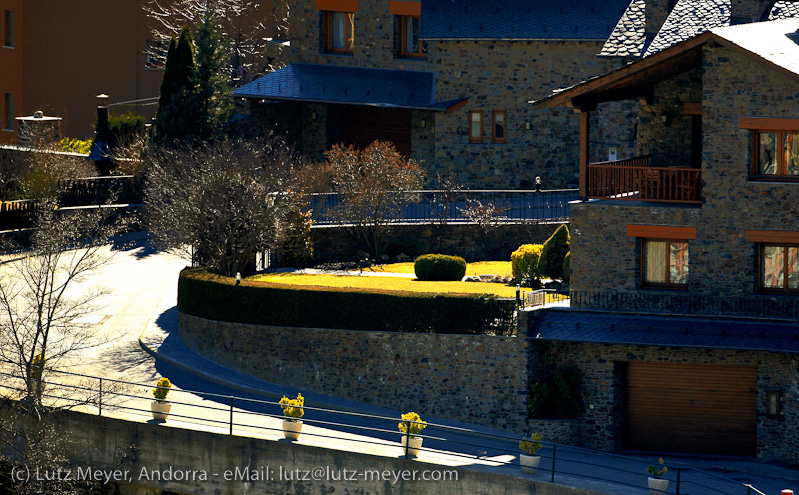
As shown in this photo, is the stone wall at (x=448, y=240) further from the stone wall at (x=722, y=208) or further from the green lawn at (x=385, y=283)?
the stone wall at (x=722, y=208)

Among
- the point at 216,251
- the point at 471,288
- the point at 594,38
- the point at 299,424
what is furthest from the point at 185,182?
the point at 594,38

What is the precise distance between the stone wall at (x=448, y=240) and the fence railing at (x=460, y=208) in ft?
1.00

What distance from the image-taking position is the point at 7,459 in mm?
33719

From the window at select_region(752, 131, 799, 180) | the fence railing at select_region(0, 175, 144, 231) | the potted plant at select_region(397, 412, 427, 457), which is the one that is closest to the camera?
the potted plant at select_region(397, 412, 427, 457)

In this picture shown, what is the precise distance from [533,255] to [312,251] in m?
7.41

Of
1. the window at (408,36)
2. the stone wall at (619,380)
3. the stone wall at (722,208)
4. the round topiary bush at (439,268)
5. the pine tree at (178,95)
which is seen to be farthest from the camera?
the pine tree at (178,95)

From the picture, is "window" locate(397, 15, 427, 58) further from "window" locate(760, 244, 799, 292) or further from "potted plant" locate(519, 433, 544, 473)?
"potted plant" locate(519, 433, 544, 473)

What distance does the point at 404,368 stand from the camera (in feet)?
117

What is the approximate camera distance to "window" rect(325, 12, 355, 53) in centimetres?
5397

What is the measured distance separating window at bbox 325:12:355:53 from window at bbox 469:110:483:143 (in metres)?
5.89

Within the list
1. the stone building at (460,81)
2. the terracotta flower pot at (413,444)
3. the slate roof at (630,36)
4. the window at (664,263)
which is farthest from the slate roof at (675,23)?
the terracotta flower pot at (413,444)

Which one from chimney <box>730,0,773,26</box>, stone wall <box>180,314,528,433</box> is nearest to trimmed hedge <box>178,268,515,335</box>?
stone wall <box>180,314,528,433</box>

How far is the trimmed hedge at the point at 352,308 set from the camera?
35.0 meters

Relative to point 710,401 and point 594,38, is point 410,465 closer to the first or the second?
point 710,401
